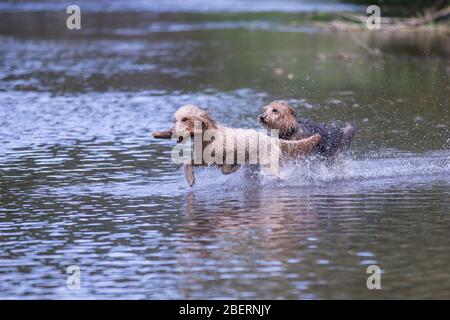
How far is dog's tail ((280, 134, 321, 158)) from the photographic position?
1361 centimetres

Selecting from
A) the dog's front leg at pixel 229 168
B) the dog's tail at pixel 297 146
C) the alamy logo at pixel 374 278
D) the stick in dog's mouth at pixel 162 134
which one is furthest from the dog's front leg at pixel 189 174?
the alamy logo at pixel 374 278

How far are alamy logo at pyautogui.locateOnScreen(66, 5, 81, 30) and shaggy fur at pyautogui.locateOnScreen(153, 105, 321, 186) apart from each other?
93.1 ft

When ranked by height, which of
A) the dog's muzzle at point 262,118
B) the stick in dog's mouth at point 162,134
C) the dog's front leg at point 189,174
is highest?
the dog's muzzle at point 262,118

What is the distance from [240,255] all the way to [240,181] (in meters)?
3.51

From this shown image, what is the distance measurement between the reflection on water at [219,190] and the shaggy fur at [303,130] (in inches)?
11.7

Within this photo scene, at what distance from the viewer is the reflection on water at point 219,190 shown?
9938mm

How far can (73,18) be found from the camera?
46125mm

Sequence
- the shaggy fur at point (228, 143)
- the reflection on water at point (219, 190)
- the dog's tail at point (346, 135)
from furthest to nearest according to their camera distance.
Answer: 1. the dog's tail at point (346, 135)
2. the shaggy fur at point (228, 143)
3. the reflection on water at point (219, 190)

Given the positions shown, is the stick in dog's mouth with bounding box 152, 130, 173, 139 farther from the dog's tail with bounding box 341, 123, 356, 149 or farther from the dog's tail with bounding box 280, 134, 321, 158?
the dog's tail with bounding box 341, 123, 356, 149

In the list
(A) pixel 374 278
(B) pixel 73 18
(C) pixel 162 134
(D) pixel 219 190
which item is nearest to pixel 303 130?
(D) pixel 219 190

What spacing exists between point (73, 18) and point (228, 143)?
3404 cm

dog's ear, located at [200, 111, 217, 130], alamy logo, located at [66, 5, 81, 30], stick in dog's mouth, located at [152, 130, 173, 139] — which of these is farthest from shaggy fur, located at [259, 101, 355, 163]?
alamy logo, located at [66, 5, 81, 30]

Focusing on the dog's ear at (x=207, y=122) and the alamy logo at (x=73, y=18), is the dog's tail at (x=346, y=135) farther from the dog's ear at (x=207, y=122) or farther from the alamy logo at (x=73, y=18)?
the alamy logo at (x=73, y=18)

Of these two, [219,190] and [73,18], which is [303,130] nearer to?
[219,190]
